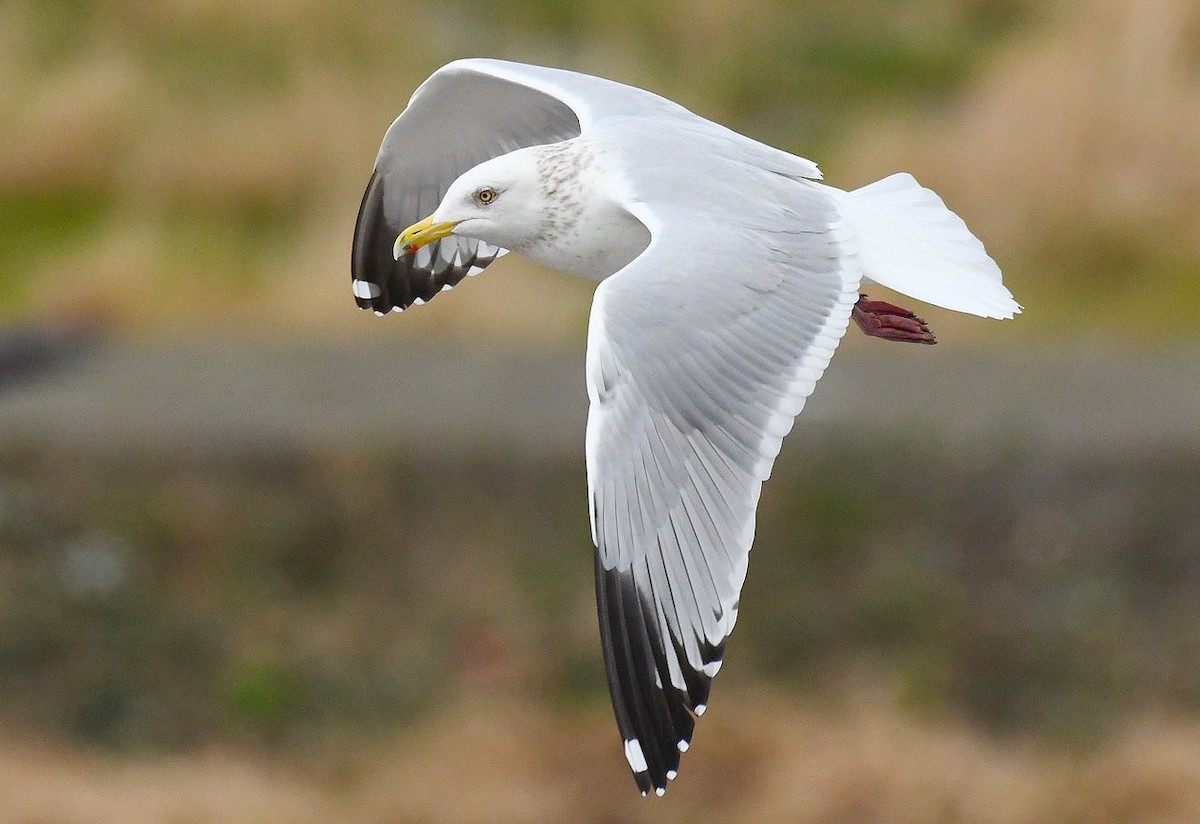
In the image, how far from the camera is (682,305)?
12.1 ft

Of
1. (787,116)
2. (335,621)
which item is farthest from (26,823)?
(787,116)

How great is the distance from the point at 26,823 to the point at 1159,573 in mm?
3519

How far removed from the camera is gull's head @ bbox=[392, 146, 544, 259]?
414 centimetres

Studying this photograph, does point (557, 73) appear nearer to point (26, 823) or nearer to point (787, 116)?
point (26, 823)

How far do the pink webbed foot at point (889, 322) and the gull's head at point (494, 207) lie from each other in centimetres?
62

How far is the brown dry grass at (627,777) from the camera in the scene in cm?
690

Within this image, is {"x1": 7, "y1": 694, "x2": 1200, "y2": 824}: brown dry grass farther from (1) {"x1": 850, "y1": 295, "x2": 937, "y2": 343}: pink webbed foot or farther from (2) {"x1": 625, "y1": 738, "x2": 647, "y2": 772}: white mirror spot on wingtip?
(2) {"x1": 625, "y1": 738, "x2": 647, "y2": 772}: white mirror spot on wingtip

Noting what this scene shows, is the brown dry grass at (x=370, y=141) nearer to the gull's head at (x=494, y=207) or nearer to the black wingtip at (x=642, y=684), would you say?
the gull's head at (x=494, y=207)

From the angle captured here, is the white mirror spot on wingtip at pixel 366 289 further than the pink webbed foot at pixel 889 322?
Yes

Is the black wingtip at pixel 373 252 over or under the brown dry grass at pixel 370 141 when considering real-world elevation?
over

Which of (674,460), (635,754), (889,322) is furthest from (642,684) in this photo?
(889,322)

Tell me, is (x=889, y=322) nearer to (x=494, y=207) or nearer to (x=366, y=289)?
(x=494, y=207)

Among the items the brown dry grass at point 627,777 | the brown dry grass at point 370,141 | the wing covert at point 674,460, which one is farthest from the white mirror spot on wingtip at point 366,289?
the brown dry grass at point 370,141

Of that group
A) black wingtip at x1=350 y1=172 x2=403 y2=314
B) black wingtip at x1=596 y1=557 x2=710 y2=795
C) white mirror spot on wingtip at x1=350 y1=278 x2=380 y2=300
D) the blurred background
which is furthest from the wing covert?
the blurred background
